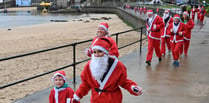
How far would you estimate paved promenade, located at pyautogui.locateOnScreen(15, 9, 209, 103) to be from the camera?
6148 millimetres

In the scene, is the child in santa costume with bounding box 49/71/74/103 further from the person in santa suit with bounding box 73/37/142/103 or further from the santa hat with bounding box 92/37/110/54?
the santa hat with bounding box 92/37/110/54

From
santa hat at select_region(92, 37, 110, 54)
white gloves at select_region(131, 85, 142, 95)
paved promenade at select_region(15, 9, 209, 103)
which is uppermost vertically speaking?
santa hat at select_region(92, 37, 110, 54)

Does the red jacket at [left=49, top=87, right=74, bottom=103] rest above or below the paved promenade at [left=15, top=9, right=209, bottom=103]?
above

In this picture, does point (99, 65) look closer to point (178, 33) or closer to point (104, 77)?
point (104, 77)

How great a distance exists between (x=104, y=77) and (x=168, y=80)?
4.19m

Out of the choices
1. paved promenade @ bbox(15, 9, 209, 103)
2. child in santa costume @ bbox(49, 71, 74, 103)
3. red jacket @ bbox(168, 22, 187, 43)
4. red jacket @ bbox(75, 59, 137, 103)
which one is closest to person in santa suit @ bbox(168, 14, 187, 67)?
red jacket @ bbox(168, 22, 187, 43)

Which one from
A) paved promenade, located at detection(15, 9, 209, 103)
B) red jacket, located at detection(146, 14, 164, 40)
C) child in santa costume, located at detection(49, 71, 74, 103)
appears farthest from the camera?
red jacket, located at detection(146, 14, 164, 40)

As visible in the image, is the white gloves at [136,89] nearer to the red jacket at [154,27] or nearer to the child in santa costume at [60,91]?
the child in santa costume at [60,91]

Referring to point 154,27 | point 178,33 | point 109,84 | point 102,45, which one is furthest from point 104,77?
point 178,33

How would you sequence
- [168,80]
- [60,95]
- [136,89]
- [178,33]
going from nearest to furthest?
[136,89] → [60,95] → [168,80] → [178,33]

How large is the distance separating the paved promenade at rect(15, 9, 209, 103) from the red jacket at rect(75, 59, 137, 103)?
226 cm

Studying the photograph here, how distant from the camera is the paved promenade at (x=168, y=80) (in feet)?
20.2

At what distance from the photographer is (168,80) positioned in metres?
7.52

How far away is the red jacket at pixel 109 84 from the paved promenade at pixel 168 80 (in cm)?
226
